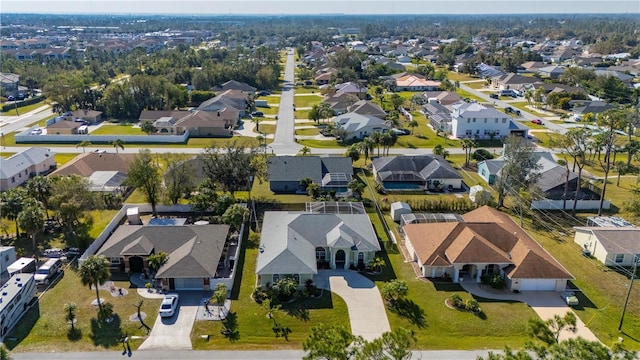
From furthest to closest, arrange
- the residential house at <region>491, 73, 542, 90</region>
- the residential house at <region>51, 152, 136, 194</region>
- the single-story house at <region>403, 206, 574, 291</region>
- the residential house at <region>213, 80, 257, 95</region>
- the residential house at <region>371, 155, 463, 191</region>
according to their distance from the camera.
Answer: the residential house at <region>491, 73, 542, 90</region>, the residential house at <region>213, 80, 257, 95</region>, the residential house at <region>371, 155, 463, 191</region>, the residential house at <region>51, 152, 136, 194</region>, the single-story house at <region>403, 206, 574, 291</region>

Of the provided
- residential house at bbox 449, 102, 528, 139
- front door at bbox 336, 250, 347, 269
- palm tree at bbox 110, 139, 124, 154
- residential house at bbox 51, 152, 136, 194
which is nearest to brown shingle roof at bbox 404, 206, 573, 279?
front door at bbox 336, 250, 347, 269

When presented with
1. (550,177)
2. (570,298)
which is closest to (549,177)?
(550,177)

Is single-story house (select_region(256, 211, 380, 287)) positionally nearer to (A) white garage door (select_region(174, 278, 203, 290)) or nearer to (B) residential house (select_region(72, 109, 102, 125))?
(A) white garage door (select_region(174, 278, 203, 290))

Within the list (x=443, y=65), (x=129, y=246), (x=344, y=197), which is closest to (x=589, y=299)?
(x=344, y=197)

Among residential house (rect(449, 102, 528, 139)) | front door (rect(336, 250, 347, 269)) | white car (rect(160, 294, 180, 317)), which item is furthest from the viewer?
residential house (rect(449, 102, 528, 139))

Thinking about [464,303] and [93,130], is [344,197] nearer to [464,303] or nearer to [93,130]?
[464,303]

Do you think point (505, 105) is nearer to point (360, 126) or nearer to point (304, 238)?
point (360, 126)
